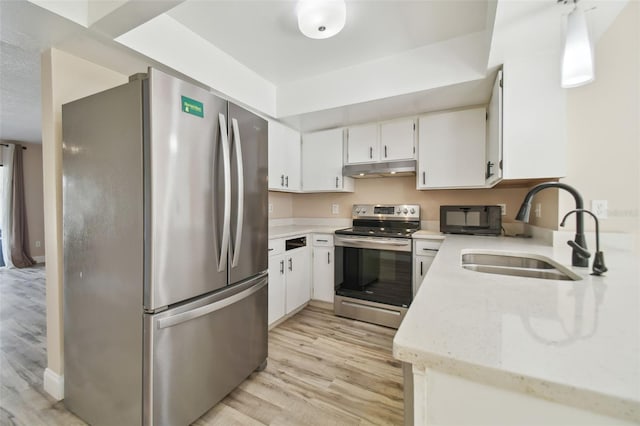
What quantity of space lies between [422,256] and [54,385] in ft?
9.25

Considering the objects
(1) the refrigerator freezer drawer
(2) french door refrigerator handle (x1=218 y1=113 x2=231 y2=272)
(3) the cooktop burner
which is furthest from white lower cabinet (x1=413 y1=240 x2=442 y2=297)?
(2) french door refrigerator handle (x1=218 y1=113 x2=231 y2=272)

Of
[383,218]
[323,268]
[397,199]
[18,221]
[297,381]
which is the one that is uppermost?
[397,199]

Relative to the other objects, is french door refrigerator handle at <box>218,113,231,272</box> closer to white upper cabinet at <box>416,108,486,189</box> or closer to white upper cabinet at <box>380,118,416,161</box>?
white upper cabinet at <box>380,118,416,161</box>

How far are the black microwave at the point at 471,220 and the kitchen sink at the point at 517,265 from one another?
881mm

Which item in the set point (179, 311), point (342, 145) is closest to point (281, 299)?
point (179, 311)

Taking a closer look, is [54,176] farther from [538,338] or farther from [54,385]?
[538,338]

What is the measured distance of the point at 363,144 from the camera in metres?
2.96

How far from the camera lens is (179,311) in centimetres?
131

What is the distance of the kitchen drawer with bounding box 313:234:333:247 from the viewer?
2922 millimetres

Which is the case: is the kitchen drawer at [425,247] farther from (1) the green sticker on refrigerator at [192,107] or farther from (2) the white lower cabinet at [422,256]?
(1) the green sticker on refrigerator at [192,107]

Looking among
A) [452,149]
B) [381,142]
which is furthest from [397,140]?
[452,149]

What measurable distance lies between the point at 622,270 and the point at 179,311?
196 cm

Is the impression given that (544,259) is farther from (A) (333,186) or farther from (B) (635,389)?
(A) (333,186)

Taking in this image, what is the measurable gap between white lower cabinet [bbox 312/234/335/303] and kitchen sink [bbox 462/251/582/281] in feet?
4.91
